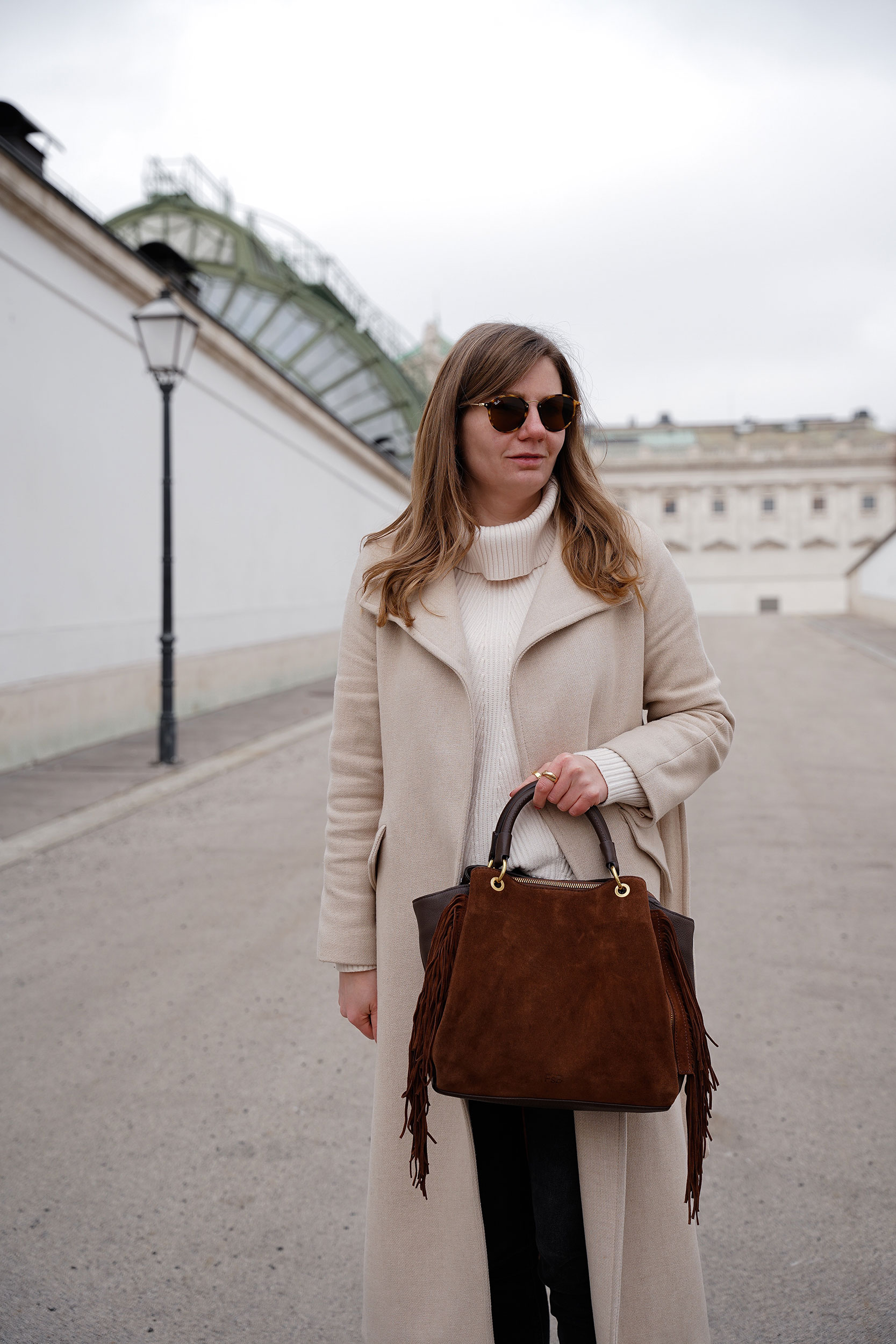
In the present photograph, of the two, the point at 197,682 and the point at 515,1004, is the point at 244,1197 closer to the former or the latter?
the point at 515,1004

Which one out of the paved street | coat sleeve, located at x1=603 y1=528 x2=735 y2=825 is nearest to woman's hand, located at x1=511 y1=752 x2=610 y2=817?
coat sleeve, located at x1=603 y1=528 x2=735 y2=825

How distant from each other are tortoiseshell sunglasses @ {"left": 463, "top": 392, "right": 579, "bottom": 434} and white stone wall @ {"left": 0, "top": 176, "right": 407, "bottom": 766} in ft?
27.2

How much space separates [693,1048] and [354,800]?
732 mm

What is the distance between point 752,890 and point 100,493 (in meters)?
8.88

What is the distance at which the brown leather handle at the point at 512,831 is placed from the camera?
4.91 feet

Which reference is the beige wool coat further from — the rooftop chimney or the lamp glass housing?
the rooftop chimney

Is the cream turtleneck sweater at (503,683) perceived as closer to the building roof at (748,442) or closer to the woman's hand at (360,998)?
→ the woman's hand at (360,998)

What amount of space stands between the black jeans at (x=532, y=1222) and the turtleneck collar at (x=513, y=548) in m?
0.91

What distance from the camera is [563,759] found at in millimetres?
1564

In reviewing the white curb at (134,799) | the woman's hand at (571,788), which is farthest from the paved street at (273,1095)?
the woman's hand at (571,788)

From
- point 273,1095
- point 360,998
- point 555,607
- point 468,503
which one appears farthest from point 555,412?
point 273,1095

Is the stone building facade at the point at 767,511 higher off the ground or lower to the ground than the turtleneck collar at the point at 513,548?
higher

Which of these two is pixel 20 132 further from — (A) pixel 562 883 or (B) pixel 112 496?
(A) pixel 562 883

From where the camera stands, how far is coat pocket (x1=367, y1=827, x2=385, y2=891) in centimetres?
176
